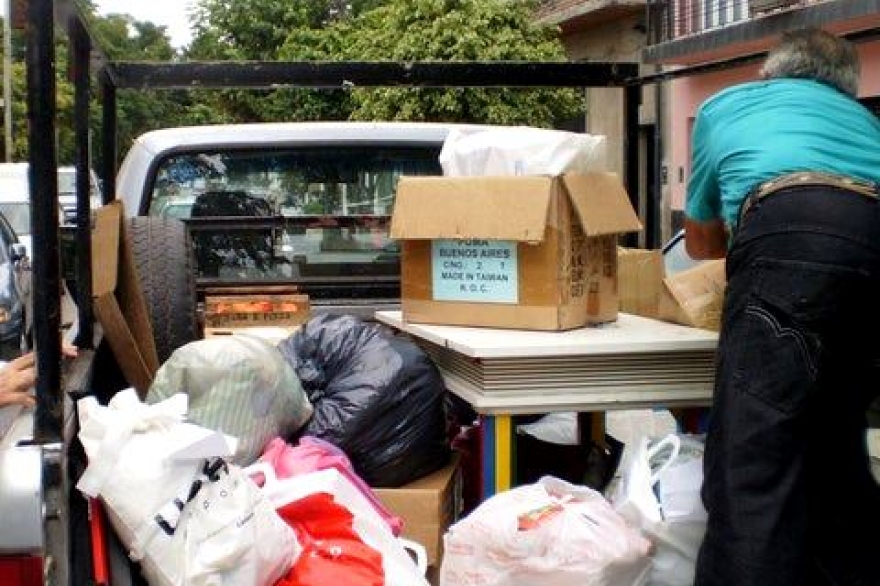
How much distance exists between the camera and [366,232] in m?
4.59

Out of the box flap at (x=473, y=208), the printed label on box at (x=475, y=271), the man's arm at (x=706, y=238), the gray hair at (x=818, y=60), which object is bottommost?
the printed label on box at (x=475, y=271)

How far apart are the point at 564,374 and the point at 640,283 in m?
0.95

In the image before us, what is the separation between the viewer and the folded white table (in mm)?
3148

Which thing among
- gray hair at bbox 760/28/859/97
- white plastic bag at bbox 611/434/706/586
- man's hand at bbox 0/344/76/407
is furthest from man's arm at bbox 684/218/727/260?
man's hand at bbox 0/344/76/407

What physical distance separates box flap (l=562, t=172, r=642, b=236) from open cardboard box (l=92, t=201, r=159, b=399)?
47.1 inches

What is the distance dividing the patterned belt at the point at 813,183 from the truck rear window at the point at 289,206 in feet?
5.98

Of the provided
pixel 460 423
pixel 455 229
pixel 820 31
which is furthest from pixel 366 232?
pixel 820 31

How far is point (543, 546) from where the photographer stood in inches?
110

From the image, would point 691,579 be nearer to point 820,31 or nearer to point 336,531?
point 336,531

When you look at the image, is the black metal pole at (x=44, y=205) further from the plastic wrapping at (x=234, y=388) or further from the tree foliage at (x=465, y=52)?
the tree foliage at (x=465, y=52)

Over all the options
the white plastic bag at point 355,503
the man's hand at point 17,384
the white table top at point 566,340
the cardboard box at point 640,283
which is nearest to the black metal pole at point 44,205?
the man's hand at point 17,384

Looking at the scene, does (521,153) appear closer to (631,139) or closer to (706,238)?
(706,238)

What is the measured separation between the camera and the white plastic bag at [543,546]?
276 cm

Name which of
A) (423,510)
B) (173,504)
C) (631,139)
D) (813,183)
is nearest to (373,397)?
(423,510)
